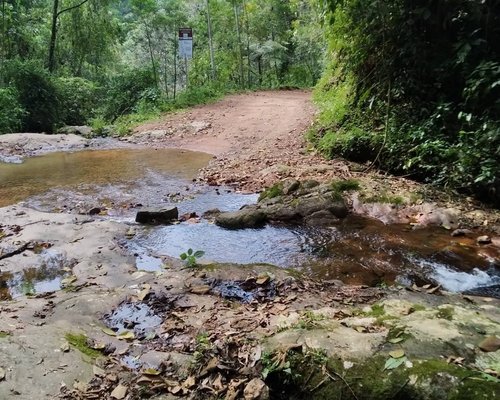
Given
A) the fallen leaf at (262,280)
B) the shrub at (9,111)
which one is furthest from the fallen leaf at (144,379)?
the shrub at (9,111)

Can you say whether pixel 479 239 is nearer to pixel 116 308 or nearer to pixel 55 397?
pixel 116 308

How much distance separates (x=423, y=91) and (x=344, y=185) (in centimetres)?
276

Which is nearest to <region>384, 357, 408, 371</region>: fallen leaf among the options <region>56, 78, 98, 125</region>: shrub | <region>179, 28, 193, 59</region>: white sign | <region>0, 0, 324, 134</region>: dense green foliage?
<region>0, 0, 324, 134</region>: dense green foliage

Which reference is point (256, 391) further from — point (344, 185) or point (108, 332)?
point (344, 185)

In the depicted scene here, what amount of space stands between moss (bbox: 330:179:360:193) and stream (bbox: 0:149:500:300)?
71 cm

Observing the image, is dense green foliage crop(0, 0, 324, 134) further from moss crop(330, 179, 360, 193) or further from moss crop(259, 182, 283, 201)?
moss crop(259, 182, 283, 201)

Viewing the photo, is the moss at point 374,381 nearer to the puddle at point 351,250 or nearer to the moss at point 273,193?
the puddle at point 351,250

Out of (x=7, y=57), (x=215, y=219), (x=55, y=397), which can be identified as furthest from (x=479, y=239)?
(x=7, y=57)

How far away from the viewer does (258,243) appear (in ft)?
19.4

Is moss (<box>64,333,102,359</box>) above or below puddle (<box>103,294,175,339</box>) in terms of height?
above

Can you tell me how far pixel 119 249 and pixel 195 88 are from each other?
600 inches


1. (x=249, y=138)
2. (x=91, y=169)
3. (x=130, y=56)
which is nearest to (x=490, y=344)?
(x=91, y=169)

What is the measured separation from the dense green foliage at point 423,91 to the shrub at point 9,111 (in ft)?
35.2

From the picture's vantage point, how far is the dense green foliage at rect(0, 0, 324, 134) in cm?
1648
